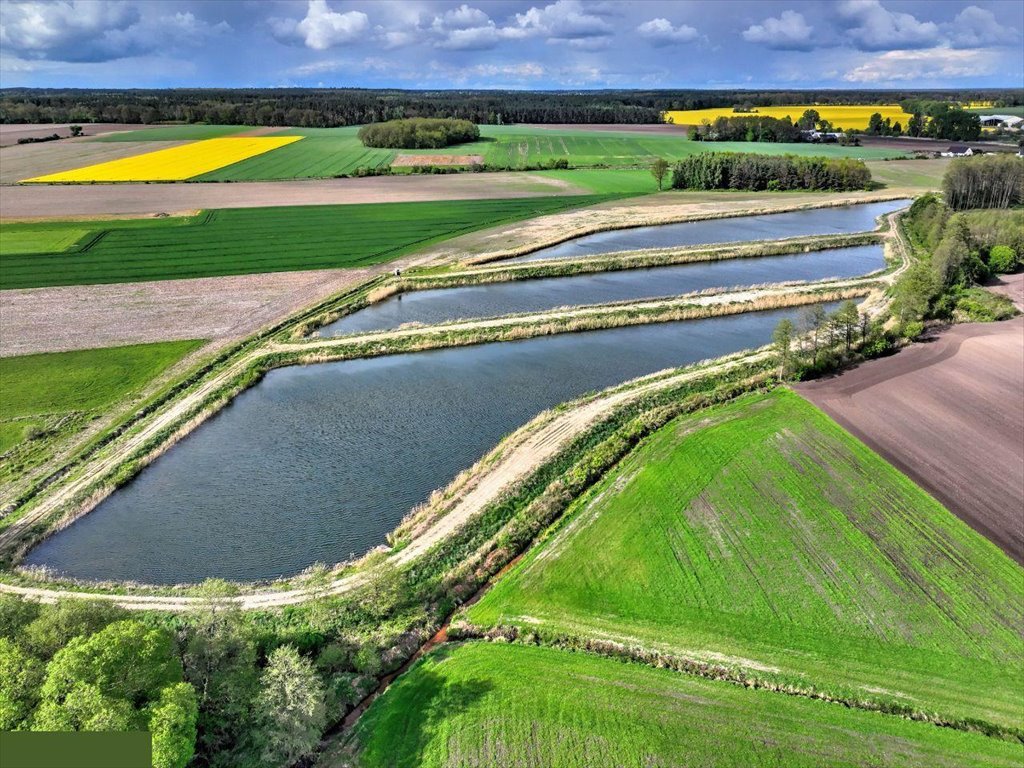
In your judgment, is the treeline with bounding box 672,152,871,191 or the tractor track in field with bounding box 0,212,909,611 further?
the treeline with bounding box 672,152,871,191

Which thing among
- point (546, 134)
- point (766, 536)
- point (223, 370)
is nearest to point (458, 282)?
point (223, 370)

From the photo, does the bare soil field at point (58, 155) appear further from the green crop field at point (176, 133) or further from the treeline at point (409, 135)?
the treeline at point (409, 135)

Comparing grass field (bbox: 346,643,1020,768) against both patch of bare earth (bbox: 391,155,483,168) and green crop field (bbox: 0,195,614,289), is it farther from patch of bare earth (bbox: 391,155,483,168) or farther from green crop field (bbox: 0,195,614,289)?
patch of bare earth (bbox: 391,155,483,168)

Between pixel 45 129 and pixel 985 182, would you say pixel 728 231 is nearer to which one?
pixel 985 182

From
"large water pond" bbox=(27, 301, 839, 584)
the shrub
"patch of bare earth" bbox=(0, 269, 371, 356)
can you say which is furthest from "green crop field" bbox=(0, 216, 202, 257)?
the shrub

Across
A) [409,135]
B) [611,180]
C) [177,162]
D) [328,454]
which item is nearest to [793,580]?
[328,454]

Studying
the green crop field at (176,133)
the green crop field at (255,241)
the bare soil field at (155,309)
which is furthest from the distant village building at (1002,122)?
the green crop field at (176,133)
